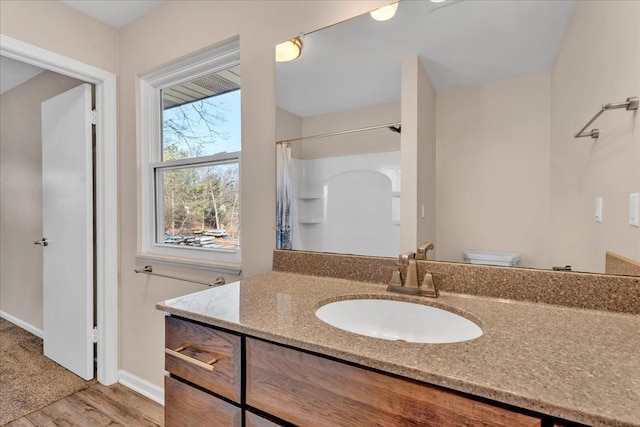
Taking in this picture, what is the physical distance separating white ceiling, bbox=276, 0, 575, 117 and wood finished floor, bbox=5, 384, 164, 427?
190 cm

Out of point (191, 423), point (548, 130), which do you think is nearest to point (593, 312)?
point (548, 130)

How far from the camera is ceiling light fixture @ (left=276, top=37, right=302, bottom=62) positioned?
4.82 ft

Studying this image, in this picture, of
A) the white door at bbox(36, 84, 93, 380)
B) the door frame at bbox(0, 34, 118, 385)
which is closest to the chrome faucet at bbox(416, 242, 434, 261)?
the door frame at bbox(0, 34, 118, 385)

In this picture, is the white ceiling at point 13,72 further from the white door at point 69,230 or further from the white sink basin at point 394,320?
the white sink basin at point 394,320

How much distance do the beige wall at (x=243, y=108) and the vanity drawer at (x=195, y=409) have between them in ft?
2.20

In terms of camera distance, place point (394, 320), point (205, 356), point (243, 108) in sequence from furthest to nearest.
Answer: point (243, 108) → point (394, 320) → point (205, 356)

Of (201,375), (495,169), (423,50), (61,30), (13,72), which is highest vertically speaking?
(13,72)

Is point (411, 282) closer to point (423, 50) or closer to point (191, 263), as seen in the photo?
point (423, 50)

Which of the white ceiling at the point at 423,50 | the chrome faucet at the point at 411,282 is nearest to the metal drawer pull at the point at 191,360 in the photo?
the chrome faucet at the point at 411,282

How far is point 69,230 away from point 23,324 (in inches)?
66.9

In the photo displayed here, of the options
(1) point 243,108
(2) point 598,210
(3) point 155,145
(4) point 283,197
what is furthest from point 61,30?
(2) point 598,210

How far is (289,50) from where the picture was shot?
149cm

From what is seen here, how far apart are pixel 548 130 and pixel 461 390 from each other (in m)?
0.87

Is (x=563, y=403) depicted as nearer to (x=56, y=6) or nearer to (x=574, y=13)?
(x=574, y=13)
